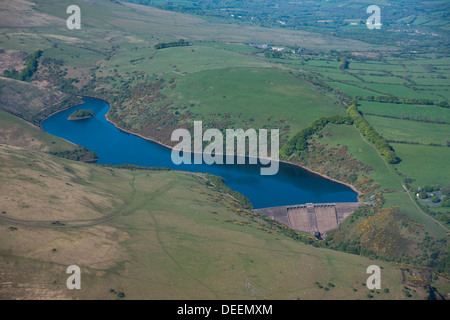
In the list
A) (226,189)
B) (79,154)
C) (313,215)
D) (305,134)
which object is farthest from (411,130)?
(79,154)

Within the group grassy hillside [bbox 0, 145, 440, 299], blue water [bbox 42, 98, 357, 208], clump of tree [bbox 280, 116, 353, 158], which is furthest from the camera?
clump of tree [bbox 280, 116, 353, 158]

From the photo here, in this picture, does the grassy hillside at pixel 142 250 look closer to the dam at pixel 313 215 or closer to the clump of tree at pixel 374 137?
the dam at pixel 313 215

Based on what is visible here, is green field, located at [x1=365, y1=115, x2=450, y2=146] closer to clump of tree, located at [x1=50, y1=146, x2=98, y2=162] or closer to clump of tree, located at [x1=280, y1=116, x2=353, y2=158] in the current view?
clump of tree, located at [x1=280, y1=116, x2=353, y2=158]

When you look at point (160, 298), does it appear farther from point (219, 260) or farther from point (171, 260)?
point (219, 260)

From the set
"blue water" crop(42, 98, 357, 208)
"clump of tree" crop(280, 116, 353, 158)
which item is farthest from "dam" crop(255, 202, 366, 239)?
"clump of tree" crop(280, 116, 353, 158)

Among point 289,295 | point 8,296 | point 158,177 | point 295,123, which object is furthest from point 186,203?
point 295,123

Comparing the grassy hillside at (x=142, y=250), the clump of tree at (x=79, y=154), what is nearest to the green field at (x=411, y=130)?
the grassy hillside at (x=142, y=250)
